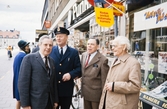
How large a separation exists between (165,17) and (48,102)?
2.57 metres

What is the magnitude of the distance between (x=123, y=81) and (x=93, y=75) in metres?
0.72

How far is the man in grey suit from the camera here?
3.00 m

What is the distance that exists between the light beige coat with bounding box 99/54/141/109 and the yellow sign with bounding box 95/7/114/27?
7.55ft

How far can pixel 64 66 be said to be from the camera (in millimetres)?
3131

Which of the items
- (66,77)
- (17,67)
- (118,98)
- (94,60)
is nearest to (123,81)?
(118,98)

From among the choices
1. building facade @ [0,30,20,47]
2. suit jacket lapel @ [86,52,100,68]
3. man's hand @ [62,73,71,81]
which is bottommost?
man's hand @ [62,73,71,81]

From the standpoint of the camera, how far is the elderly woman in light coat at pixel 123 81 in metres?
2.30

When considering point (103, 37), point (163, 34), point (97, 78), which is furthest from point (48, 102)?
point (103, 37)

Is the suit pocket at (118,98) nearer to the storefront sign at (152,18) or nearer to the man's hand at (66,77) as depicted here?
the man's hand at (66,77)

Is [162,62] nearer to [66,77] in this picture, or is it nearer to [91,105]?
[91,105]

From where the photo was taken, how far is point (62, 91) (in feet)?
10.2

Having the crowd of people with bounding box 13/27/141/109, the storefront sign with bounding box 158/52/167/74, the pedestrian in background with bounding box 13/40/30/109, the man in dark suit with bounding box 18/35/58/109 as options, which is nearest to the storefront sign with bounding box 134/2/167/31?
the storefront sign with bounding box 158/52/167/74

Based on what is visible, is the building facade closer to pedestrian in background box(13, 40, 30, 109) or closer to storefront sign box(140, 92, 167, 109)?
pedestrian in background box(13, 40, 30, 109)

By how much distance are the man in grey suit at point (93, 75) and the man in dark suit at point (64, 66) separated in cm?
24
